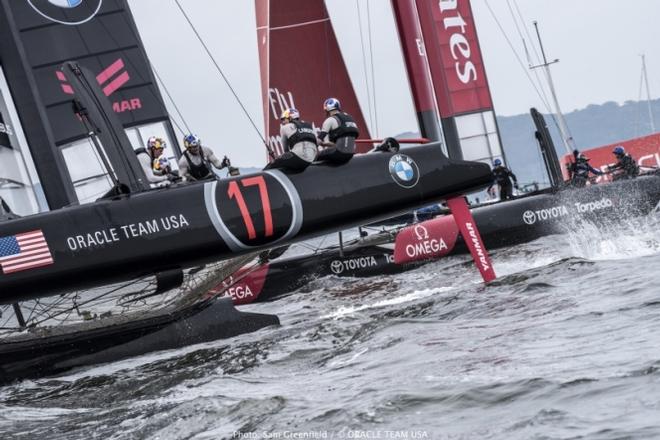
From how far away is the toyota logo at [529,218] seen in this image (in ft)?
34.1

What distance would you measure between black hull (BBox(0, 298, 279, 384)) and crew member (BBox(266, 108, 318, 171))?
1.34 m

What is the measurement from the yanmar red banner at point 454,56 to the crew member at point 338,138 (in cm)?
461

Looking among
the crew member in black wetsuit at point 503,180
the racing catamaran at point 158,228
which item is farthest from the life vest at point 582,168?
the racing catamaran at point 158,228

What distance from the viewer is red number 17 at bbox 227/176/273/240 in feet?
20.6

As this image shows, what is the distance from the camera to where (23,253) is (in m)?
5.84

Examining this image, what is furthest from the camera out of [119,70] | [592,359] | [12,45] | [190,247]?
[119,70]

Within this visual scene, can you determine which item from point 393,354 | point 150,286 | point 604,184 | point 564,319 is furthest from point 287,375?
point 604,184

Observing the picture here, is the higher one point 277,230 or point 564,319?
point 277,230

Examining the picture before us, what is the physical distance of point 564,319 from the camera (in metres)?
5.05

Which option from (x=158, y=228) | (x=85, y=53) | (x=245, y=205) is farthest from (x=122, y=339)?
(x=85, y=53)

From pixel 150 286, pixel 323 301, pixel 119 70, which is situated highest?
pixel 119 70

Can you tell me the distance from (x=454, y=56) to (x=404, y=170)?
18.0 feet

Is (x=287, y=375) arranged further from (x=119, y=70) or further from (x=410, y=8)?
(x=410, y=8)

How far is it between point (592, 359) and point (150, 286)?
493cm
